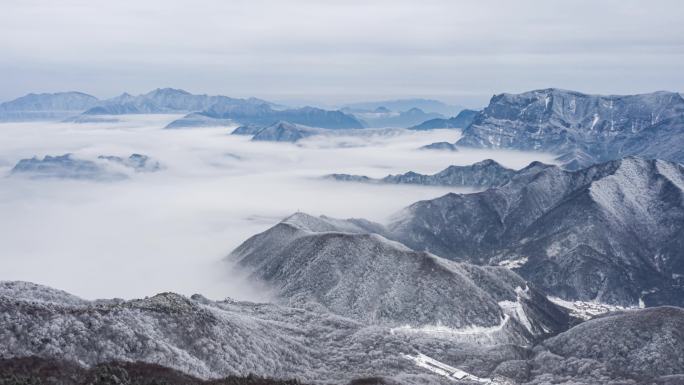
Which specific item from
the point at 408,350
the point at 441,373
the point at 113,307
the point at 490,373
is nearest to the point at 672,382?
the point at 490,373

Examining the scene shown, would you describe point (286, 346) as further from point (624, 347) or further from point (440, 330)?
point (624, 347)

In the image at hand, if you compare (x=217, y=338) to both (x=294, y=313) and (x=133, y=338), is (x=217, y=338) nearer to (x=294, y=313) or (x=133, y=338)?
(x=133, y=338)

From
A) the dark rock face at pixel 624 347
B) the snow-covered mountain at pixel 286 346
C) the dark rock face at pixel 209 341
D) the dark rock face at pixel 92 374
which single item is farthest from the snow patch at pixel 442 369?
the dark rock face at pixel 92 374

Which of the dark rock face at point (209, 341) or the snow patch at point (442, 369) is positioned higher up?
the dark rock face at point (209, 341)

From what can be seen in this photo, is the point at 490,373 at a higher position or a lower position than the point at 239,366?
lower

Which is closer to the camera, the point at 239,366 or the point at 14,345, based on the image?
the point at 14,345

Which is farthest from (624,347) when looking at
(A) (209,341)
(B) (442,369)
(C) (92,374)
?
(C) (92,374)

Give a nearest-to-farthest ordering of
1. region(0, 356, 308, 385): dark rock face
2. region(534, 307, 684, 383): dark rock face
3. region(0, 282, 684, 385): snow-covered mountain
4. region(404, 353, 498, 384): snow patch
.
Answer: region(0, 356, 308, 385): dark rock face, region(0, 282, 684, 385): snow-covered mountain, region(404, 353, 498, 384): snow patch, region(534, 307, 684, 383): dark rock face

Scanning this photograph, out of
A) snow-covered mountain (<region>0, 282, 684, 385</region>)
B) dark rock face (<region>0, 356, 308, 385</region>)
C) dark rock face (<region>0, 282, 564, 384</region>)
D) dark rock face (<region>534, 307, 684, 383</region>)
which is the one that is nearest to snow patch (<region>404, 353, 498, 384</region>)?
snow-covered mountain (<region>0, 282, 684, 385</region>)

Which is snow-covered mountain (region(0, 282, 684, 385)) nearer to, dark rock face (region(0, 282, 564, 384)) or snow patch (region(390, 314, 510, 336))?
dark rock face (region(0, 282, 564, 384))

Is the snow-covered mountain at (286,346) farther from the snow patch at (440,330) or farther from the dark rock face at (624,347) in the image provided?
the snow patch at (440,330)

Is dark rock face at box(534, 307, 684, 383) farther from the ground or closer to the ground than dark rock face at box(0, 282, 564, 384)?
closer to the ground
